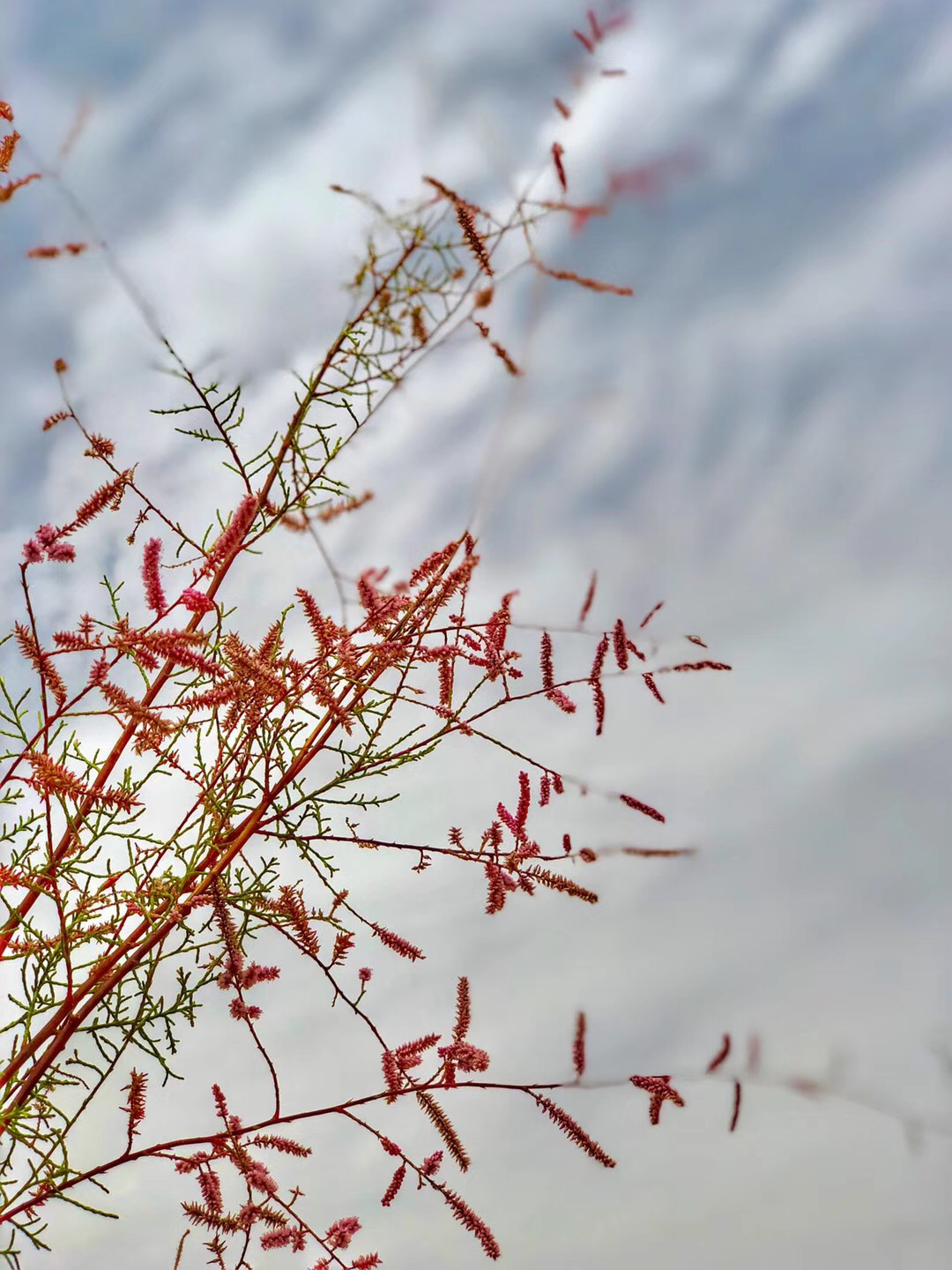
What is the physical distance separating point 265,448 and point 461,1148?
1386 millimetres

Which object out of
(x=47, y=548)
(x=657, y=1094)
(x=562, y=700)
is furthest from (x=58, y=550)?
(x=657, y=1094)

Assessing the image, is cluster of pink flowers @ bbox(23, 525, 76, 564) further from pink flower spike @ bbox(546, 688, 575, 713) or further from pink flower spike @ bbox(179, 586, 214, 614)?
pink flower spike @ bbox(546, 688, 575, 713)

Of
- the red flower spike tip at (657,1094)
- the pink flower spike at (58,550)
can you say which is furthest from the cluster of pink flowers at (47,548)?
the red flower spike tip at (657,1094)

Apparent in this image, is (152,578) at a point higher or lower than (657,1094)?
higher

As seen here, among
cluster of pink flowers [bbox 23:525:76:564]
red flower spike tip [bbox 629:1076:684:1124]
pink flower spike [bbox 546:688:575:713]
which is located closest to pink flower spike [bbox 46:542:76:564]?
cluster of pink flowers [bbox 23:525:76:564]

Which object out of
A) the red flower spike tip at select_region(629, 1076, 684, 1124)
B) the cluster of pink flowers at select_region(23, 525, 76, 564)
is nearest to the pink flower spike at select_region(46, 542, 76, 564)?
the cluster of pink flowers at select_region(23, 525, 76, 564)

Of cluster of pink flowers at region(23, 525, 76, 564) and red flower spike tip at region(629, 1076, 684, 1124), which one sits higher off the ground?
cluster of pink flowers at region(23, 525, 76, 564)

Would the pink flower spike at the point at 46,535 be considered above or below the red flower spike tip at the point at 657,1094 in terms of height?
above

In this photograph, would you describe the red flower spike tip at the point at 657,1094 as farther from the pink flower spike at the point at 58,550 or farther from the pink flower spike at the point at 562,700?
the pink flower spike at the point at 58,550

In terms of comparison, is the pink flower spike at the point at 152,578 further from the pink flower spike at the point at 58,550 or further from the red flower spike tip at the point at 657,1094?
the red flower spike tip at the point at 657,1094

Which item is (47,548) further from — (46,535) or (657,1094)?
(657,1094)

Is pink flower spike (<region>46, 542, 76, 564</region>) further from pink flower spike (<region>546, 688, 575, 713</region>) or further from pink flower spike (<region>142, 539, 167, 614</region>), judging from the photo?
pink flower spike (<region>546, 688, 575, 713</region>)

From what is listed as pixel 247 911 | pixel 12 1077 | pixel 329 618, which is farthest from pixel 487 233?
pixel 12 1077

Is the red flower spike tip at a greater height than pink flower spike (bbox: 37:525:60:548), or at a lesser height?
lesser
